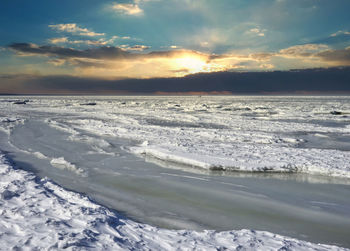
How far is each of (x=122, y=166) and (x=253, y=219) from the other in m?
4.23

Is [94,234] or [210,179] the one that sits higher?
[94,234]

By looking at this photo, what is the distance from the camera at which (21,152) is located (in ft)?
29.6

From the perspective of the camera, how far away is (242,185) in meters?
5.89

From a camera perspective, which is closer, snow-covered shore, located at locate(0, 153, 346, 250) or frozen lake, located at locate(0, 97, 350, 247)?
snow-covered shore, located at locate(0, 153, 346, 250)

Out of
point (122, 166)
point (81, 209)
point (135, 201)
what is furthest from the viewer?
point (122, 166)

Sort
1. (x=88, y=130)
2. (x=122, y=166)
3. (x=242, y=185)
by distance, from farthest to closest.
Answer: (x=88, y=130) → (x=122, y=166) → (x=242, y=185)

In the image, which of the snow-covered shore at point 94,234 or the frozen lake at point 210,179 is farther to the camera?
the frozen lake at point 210,179

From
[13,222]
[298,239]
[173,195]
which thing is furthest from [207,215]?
[13,222]

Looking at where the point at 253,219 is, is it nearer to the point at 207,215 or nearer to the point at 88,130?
the point at 207,215

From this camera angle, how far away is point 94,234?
347cm

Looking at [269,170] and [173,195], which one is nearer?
[173,195]

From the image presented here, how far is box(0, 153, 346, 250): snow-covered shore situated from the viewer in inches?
128

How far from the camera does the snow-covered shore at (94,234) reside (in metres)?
3.25

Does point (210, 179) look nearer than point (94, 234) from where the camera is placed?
No
